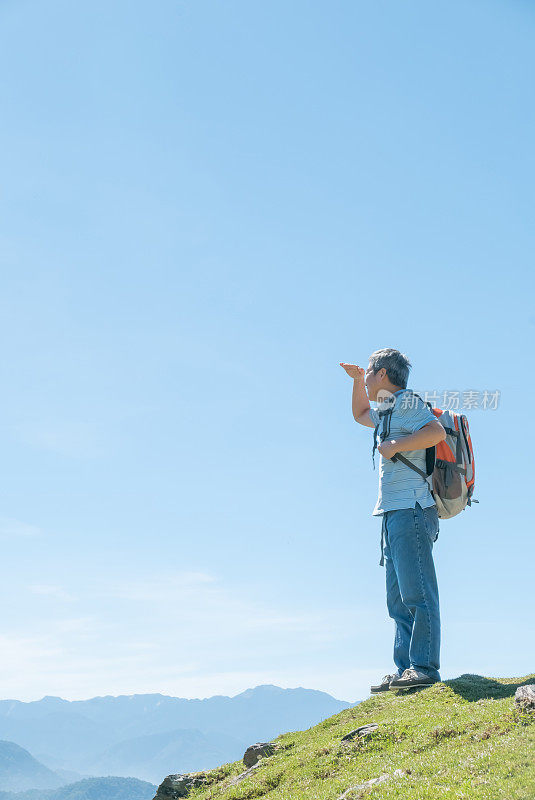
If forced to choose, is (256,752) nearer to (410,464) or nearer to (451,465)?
(410,464)

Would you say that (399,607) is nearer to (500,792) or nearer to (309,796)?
(309,796)

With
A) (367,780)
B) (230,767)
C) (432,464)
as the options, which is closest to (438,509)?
(432,464)

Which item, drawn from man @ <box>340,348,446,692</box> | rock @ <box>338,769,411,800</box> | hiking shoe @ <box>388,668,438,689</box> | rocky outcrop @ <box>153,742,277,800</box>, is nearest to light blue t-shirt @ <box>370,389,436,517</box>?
man @ <box>340,348,446,692</box>

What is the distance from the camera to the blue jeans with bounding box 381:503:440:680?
9.94 m

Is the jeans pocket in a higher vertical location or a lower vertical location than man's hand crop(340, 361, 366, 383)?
lower

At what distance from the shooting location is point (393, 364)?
35.8 feet

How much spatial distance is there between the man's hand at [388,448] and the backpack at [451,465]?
0.41 m

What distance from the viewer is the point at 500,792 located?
620 cm

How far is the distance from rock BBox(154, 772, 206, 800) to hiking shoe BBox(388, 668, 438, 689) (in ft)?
12.7

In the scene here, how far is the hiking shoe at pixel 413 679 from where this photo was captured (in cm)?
997

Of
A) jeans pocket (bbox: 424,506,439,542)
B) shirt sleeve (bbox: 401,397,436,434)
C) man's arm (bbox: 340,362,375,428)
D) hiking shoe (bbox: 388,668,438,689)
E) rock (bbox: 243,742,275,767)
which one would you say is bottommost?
rock (bbox: 243,742,275,767)

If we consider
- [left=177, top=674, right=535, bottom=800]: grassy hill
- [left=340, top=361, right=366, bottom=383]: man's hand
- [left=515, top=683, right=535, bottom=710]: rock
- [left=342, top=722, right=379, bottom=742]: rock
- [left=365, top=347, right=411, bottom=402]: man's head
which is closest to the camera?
[left=177, top=674, right=535, bottom=800]: grassy hill

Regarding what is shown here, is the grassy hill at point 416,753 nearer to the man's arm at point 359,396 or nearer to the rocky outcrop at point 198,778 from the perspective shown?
the rocky outcrop at point 198,778

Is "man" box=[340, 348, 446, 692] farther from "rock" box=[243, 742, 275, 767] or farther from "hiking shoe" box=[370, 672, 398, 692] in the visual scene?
"rock" box=[243, 742, 275, 767]
